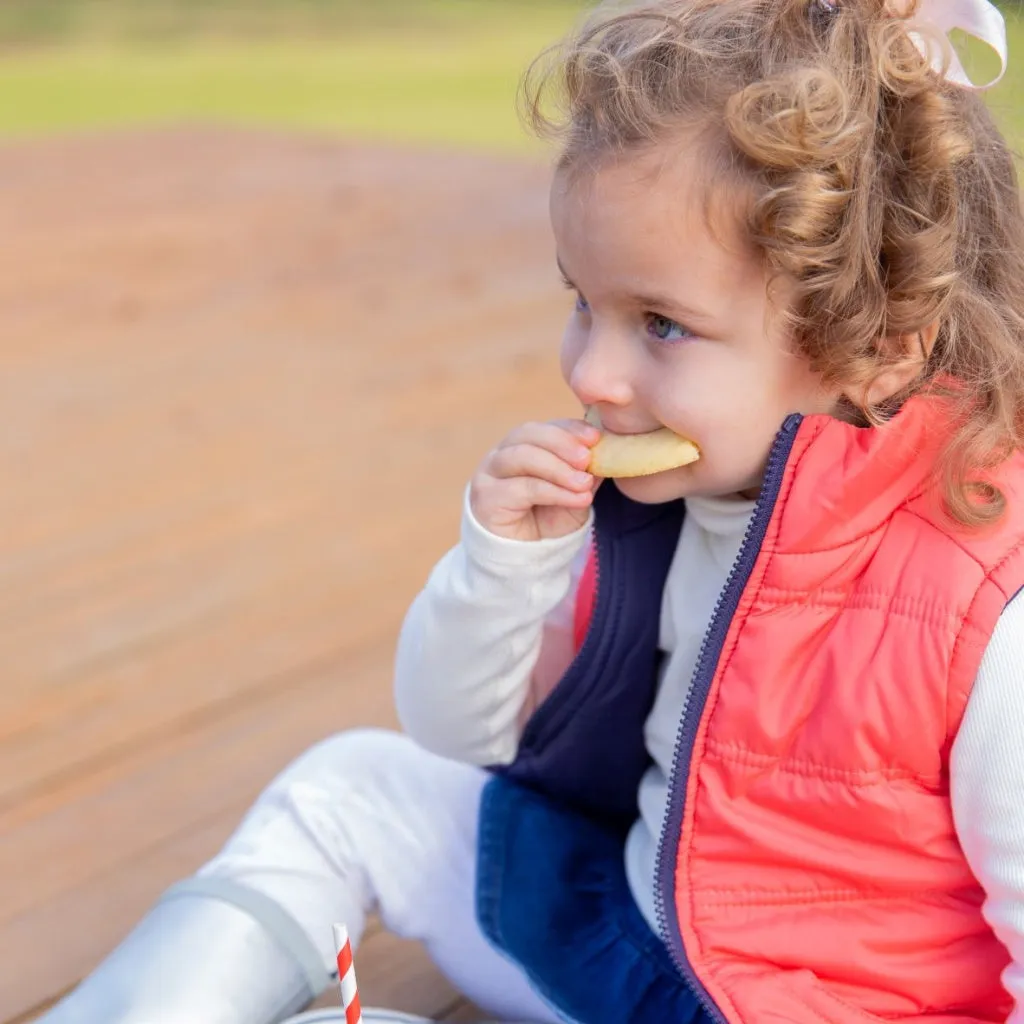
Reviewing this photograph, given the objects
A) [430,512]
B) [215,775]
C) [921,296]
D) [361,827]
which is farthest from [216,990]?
[430,512]

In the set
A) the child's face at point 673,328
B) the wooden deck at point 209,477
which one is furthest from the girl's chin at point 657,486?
the wooden deck at point 209,477

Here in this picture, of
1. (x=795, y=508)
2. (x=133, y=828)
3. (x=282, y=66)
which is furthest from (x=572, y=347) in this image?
(x=282, y=66)

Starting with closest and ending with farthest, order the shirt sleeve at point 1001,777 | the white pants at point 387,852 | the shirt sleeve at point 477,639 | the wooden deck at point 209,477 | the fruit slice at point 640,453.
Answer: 1. the shirt sleeve at point 1001,777
2. the fruit slice at point 640,453
3. the shirt sleeve at point 477,639
4. the white pants at point 387,852
5. the wooden deck at point 209,477

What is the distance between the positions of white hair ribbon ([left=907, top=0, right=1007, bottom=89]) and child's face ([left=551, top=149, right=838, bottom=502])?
20 cm

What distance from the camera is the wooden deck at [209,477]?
1.67m

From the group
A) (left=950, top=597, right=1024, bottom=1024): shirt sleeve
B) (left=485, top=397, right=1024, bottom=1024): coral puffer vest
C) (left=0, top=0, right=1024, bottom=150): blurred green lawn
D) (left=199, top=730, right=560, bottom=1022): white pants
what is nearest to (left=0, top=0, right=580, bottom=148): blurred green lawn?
(left=0, top=0, right=1024, bottom=150): blurred green lawn

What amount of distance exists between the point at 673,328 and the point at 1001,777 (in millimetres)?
368

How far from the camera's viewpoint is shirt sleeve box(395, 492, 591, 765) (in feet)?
3.87

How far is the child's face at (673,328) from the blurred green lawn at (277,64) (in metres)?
4.79

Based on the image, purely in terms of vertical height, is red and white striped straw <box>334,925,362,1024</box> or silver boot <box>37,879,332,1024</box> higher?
red and white striped straw <box>334,925,362,1024</box>

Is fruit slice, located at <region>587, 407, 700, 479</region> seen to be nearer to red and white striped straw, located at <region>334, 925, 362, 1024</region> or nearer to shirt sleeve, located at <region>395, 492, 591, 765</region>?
shirt sleeve, located at <region>395, 492, 591, 765</region>

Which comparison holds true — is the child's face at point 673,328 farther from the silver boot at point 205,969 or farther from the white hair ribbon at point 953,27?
the silver boot at point 205,969

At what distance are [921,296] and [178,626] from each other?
Result: 129 cm

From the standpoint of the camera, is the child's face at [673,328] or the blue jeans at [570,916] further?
the blue jeans at [570,916]
